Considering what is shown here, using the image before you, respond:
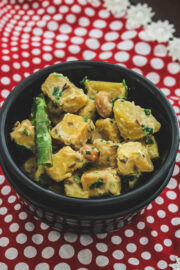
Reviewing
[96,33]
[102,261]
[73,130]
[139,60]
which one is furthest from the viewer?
[96,33]

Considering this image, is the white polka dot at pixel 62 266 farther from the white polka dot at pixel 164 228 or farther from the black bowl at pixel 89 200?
the white polka dot at pixel 164 228

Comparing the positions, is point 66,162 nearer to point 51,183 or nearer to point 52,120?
point 51,183

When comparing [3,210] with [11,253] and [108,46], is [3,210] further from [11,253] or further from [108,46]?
[108,46]

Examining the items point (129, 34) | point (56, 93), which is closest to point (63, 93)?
point (56, 93)

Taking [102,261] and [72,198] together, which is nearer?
[72,198]

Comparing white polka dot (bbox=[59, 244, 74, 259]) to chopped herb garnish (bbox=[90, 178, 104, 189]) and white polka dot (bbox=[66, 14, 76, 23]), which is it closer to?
chopped herb garnish (bbox=[90, 178, 104, 189])

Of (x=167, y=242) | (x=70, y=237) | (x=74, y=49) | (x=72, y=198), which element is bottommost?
(x=70, y=237)

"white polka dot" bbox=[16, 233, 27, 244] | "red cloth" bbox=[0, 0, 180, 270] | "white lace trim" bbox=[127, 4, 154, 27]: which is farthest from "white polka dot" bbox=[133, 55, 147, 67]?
"white polka dot" bbox=[16, 233, 27, 244]
